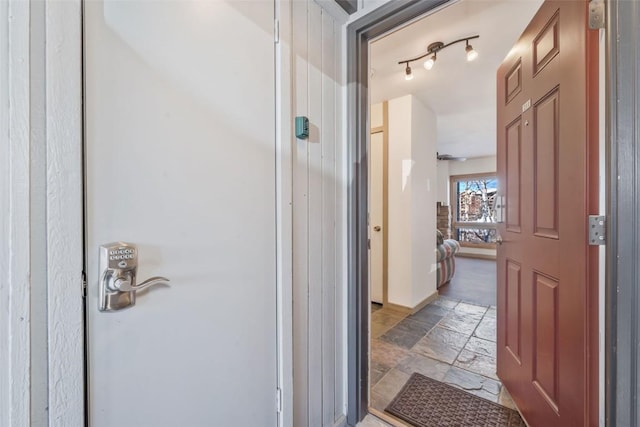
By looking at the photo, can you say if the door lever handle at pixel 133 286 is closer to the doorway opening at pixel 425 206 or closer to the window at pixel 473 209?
the doorway opening at pixel 425 206

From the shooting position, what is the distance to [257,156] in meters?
1.06

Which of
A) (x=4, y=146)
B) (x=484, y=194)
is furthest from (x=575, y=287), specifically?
(x=484, y=194)

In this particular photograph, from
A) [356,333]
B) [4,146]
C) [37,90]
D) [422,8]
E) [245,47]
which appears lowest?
[356,333]

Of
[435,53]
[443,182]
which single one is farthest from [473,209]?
[435,53]

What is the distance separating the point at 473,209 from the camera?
7.31m

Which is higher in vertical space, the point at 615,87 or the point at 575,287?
the point at 615,87

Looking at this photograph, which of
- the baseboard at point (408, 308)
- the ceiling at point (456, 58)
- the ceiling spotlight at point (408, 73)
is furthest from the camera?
the baseboard at point (408, 308)

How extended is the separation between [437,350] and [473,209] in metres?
6.02

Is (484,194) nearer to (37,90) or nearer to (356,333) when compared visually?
(356,333)

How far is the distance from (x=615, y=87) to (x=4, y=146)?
1670mm

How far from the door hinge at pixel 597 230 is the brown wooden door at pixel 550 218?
0.12 ft

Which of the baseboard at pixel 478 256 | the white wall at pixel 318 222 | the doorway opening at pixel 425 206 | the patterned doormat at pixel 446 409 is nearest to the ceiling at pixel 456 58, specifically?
the doorway opening at pixel 425 206

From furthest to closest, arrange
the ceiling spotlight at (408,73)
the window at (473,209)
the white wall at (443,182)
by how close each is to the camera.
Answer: the white wall at (443,182), the window at (473,209), the ceiling spotlight at (408,73)

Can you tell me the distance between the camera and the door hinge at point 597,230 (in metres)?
0.94
